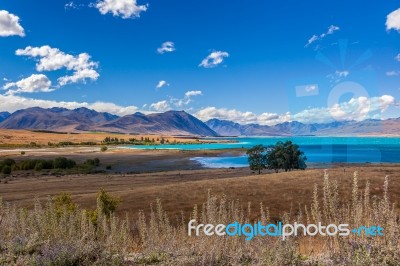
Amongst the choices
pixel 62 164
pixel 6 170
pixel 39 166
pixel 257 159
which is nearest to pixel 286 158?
pixel 257 159

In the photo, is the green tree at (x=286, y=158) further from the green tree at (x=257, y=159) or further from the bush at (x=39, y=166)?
the bush at (x=39, y=166)

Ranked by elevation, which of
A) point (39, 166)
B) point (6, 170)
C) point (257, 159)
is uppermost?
point (257, 159)

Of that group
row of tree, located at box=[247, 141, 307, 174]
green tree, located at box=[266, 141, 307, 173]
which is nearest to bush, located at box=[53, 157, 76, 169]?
row of tree, located at box=[247, 141, 307, 174]

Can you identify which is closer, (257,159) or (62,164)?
(257,159)

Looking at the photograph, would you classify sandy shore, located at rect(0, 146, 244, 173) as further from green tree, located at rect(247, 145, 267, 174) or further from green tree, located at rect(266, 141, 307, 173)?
green tree, located at rect(266, 141, 307, 173)

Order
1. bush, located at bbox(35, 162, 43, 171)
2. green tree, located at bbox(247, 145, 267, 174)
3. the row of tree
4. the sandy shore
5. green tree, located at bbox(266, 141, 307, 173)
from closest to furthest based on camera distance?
green tree, located at bbox(266, 141, 307, 173), the row of tree, green tree, located at bbox(247, 145, 267, 174), bush, located at bbox(35, 162, 43, 171), the sandy shore

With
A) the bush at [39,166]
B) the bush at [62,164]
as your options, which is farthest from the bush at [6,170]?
the bush at [62,164]

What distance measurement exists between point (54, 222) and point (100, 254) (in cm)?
346

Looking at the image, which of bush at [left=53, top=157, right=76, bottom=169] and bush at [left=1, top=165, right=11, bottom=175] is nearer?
bush at [left=1, top=165, right=11, bottom=175]

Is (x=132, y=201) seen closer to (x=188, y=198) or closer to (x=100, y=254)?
(x=188, y=198)

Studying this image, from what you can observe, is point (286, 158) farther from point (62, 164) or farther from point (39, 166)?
point (39, 166)

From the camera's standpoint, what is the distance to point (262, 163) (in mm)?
71562

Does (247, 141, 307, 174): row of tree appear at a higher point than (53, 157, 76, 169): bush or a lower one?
higher

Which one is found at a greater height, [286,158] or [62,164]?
[286,158]
